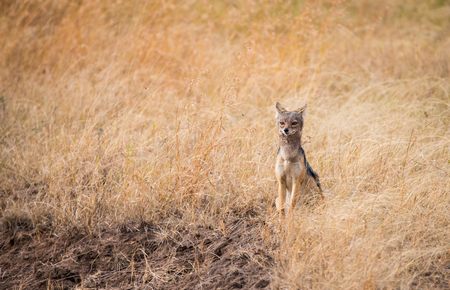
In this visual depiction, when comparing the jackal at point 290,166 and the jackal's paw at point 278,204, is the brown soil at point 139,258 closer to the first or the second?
the jackal's paw at point 278,204

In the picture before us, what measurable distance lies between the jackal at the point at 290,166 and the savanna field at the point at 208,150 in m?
0.18

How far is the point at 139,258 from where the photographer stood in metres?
4.80

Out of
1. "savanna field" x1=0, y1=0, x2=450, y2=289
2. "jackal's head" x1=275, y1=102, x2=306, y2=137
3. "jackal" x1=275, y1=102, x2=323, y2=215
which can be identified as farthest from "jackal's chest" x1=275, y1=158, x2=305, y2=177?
"savanna field" x1=0, y1=0, x2=450, y2=289

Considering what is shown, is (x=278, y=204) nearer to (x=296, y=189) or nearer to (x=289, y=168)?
(x=296, y=189)

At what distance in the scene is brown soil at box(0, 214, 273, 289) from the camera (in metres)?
4.35

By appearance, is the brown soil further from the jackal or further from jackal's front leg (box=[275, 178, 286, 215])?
the jackal

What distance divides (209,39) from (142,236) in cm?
444

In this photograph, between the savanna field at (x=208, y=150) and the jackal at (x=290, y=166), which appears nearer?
the savanna field at (x=208, y=150)

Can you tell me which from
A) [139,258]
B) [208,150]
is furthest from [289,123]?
[139,258]

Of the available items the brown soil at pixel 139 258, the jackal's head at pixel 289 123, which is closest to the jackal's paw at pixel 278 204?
the brown soil at pixel 139 258

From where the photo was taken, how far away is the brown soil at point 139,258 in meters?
4.35

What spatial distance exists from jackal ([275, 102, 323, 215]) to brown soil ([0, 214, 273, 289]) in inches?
14.1

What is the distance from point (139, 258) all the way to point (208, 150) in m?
1.30

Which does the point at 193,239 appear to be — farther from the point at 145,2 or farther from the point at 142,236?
the point at 145,2
